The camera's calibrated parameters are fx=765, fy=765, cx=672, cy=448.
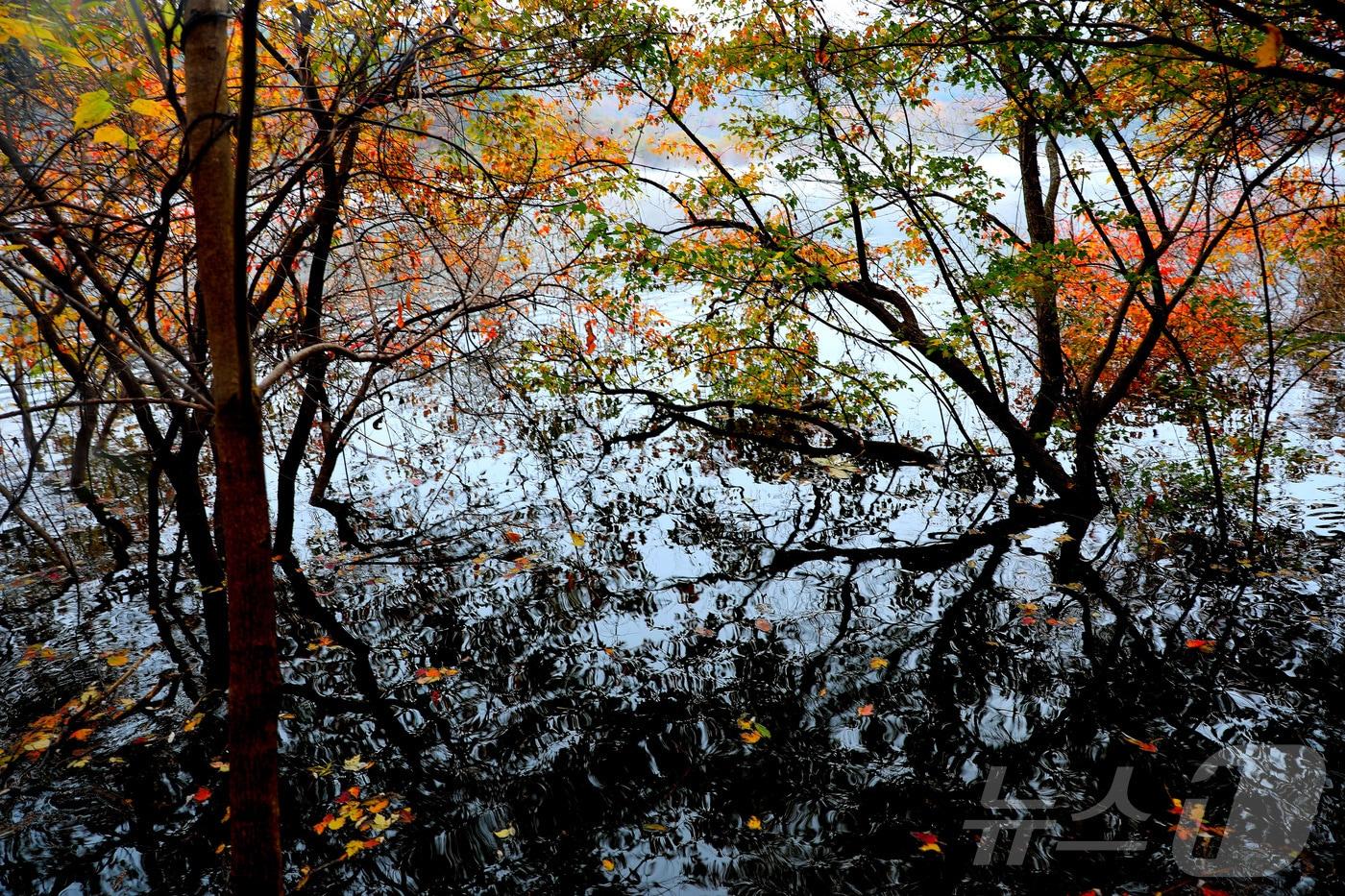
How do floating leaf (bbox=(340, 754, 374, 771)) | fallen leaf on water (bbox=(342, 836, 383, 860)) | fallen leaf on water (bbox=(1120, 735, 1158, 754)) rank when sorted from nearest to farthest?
fallen leaf on water (bbox=(342, 836, 383, 860)) < fallen leaf on water (bbox=(1120, 735, 1158, 754)) < floating leaf (bbox=(340, 754, 374, 771))

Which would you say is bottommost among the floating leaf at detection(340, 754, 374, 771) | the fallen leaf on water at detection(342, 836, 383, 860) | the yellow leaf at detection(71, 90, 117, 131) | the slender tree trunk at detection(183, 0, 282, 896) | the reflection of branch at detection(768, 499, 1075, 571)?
the fallen leaf on water at detection(342, 836, 383, 860)

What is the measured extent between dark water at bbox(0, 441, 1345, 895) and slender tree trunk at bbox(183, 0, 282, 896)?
5.72 ft

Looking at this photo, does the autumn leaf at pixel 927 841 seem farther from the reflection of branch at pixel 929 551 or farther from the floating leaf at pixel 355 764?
the reflection of branch at pixel 929 551

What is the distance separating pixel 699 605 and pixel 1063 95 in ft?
17.2

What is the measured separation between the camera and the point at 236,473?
2.24 meters

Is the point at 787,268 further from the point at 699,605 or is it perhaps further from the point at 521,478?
the point at 521,478

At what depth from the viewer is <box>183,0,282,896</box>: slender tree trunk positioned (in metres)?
2.07

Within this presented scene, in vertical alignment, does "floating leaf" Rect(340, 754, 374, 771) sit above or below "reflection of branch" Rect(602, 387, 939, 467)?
below

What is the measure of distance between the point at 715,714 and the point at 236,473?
363cm

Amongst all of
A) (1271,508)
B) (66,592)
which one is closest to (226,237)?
Answer: (66,592)

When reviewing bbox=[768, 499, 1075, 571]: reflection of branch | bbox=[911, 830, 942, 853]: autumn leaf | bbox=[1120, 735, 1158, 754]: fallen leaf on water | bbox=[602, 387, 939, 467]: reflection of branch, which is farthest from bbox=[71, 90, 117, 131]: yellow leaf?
bbox=[602, 387, 939, 467]: reflection of branch

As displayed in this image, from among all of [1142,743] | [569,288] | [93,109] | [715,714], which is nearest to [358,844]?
[715,714]

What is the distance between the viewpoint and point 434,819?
4207 mm

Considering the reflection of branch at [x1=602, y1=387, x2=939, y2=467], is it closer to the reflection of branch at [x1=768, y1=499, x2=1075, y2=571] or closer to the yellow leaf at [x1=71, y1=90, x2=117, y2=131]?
the reflection of branch at [x1=768, y1=499, x2=1075, y2=571]
